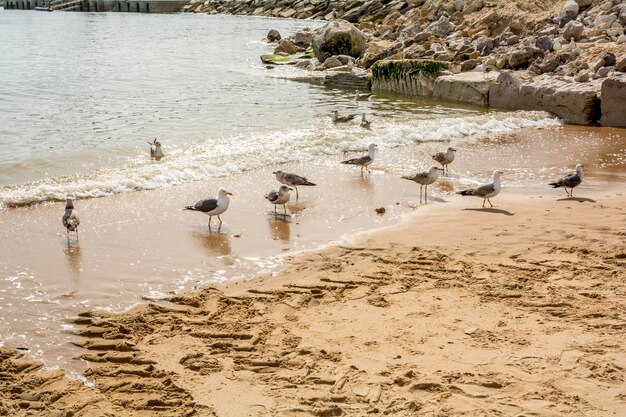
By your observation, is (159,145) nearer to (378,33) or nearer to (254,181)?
(254,181)

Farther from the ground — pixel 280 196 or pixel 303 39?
pixel 303 39

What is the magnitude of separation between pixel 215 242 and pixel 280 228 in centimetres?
97

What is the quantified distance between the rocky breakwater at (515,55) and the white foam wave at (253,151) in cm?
107

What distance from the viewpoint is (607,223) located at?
9422 millimetres

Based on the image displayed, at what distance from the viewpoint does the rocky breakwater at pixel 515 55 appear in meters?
18.1

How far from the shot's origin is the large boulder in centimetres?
2925

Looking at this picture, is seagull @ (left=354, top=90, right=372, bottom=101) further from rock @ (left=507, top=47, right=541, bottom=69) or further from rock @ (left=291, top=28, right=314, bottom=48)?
rock @ (left=291, top=28, right=314, bottom=48)

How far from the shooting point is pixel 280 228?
949cm

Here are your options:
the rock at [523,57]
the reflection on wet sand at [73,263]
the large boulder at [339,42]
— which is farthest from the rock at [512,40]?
the reflection on wet sand at [73,263]

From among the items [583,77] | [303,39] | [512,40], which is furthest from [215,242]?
[303,39]

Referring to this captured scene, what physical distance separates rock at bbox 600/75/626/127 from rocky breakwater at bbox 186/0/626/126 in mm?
23

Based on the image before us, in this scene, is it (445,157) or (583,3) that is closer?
(445,157)

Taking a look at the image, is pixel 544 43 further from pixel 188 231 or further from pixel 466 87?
pixel 188 231

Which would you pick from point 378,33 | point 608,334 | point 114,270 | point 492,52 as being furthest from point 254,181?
point 378,33
